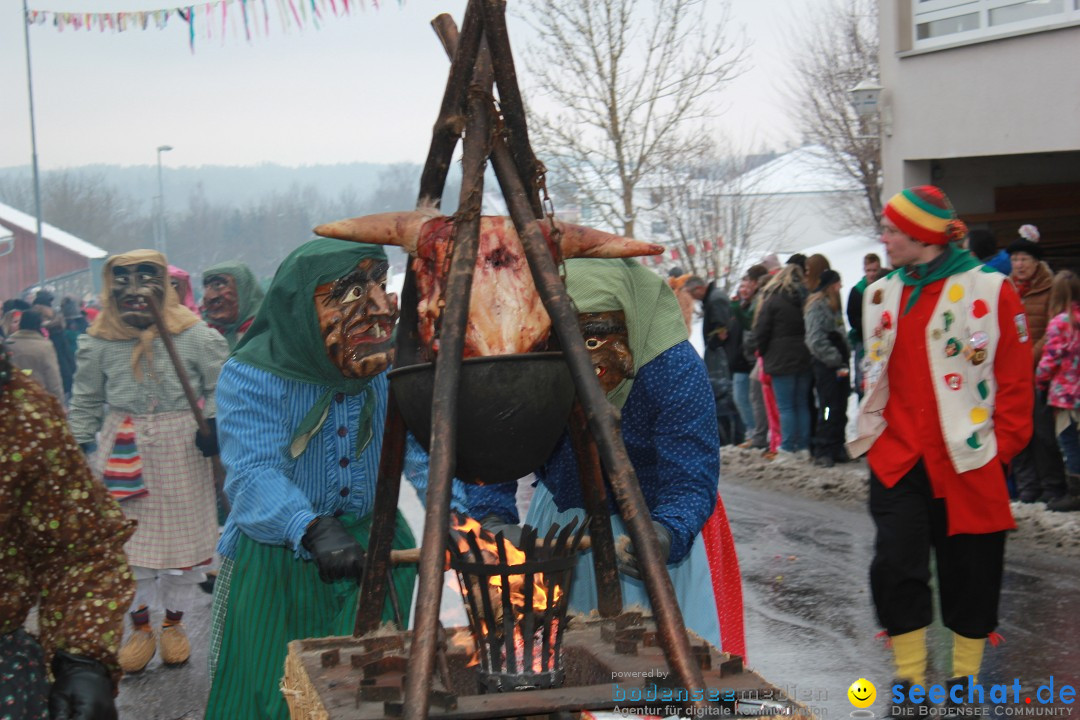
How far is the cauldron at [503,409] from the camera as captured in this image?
111 inches

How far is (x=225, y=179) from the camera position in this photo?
67.8 meters

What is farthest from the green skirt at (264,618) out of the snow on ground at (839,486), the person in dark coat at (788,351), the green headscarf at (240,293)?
the person in dark coat at (788,351)

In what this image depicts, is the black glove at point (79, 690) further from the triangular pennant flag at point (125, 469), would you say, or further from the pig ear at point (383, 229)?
the triangular pennant flag at point (125, 469)

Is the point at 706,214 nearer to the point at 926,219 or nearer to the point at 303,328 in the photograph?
the point at 926,219

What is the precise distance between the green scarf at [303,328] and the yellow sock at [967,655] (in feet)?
8.69

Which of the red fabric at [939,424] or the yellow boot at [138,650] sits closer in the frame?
the red fabric at [939,424]

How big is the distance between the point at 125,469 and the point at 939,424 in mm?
4774

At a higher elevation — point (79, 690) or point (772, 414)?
point (79, 690)

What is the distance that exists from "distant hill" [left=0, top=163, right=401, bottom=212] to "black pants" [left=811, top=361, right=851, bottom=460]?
120ft

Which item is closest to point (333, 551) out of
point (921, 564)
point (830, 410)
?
point (921, 564)

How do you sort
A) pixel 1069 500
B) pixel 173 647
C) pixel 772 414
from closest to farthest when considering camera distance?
pixel 173 647 < pixel 1069 500 < pixel 772 414

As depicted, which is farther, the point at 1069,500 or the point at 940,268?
the point at 1069,500

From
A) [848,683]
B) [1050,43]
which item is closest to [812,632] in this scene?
[848,683]

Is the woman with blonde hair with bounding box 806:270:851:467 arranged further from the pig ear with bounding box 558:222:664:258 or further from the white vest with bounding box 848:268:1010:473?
the pig ear with bounding box 558:222:664:258
